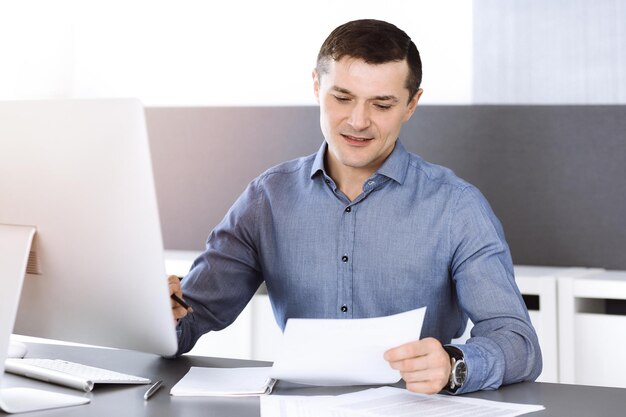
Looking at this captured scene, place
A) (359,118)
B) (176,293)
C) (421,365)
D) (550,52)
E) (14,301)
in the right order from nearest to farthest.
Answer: (14,301)
(421,365)
(176,293)
(359,118)
(550,52)

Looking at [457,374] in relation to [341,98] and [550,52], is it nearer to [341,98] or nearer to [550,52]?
[341,98]

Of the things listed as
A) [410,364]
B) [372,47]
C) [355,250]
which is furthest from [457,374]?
[372,47]

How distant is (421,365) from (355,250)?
2.30 feet

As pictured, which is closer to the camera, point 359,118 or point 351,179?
point 359,118

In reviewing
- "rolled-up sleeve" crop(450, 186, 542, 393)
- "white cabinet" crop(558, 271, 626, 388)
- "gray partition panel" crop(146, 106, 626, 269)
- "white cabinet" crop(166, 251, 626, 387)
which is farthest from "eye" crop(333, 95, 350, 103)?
"gray partition panel" crop(146, 106, 626, 269)

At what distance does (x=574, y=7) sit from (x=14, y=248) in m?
2.60

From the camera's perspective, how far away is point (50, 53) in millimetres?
4219

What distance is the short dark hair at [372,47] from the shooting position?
86.6 inches

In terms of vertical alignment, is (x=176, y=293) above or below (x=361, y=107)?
below

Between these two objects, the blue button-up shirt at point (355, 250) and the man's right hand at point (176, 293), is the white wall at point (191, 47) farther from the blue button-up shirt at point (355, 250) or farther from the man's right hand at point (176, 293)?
the man's right hand at point (176, 293)

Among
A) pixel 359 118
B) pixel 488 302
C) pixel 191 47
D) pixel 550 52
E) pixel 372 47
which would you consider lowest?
pixel 488 302

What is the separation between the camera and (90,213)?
1500 mm

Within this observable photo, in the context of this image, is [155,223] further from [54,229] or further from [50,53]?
[50,53]

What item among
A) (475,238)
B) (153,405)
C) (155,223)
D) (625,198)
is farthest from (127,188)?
(625,198)
